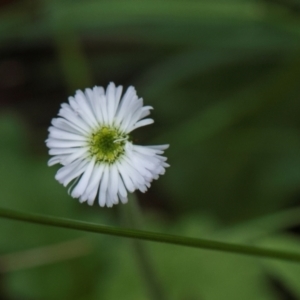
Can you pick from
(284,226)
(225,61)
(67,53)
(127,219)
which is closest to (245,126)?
(225,61)

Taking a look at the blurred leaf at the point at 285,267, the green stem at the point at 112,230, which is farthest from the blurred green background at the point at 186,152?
the green stem at the point at 112,230

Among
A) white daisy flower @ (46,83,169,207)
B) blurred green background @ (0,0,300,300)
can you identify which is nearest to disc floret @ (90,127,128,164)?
white daisy flower @ (46,83,169,207)

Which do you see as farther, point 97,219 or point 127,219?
point 97,219

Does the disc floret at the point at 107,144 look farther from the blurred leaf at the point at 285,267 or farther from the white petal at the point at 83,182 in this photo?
the blurred leaf at the point at 285,267

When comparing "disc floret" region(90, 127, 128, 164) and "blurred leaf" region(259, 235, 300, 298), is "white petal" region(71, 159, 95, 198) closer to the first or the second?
"disc floret" region(90, 127, 128, 164)

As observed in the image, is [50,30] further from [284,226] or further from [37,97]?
[284,226]

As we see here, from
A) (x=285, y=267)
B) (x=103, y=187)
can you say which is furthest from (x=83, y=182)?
(x=285, y=267)
